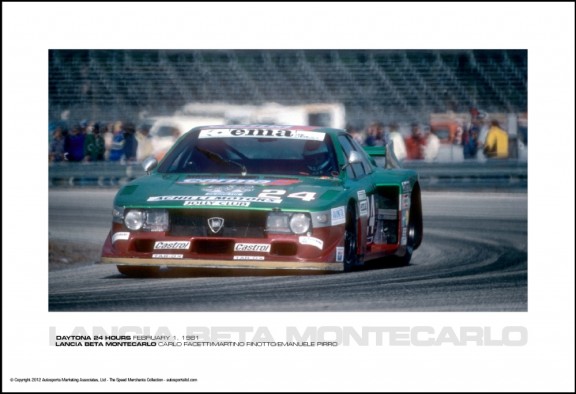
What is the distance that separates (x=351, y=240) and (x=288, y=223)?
2.22 ft

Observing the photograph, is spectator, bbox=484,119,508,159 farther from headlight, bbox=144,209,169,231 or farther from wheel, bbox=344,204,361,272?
headlight, bbox=144,209,169,231

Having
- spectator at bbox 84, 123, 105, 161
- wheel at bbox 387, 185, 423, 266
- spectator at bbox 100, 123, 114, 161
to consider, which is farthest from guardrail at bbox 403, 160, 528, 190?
wheel at bbox 387, 185, 423, 266

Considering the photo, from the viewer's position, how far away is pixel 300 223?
7094mm

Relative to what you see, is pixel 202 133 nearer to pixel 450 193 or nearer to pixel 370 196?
pixel 370 196

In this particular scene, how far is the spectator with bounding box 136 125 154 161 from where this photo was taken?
17.1 metres

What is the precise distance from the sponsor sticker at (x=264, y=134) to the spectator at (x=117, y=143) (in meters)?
7.37

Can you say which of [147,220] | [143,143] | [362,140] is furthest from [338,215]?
[362,140]

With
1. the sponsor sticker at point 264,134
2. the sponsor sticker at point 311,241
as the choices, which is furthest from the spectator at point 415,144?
the sponsor sticker at point 311,241

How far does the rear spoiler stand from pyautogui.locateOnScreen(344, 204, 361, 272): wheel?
5.53 feet

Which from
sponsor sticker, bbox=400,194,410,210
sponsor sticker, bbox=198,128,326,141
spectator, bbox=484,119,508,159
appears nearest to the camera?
sponsor sticker, bbox=198,128,326,141

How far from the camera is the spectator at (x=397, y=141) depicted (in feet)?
61.1

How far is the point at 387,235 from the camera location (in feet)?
28.1

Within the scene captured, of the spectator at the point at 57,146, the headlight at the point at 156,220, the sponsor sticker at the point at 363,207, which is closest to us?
the headlight at the point at 156,220

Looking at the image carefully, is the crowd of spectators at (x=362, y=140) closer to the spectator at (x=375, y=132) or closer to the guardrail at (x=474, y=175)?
the spectator at (x=375, y=132)
